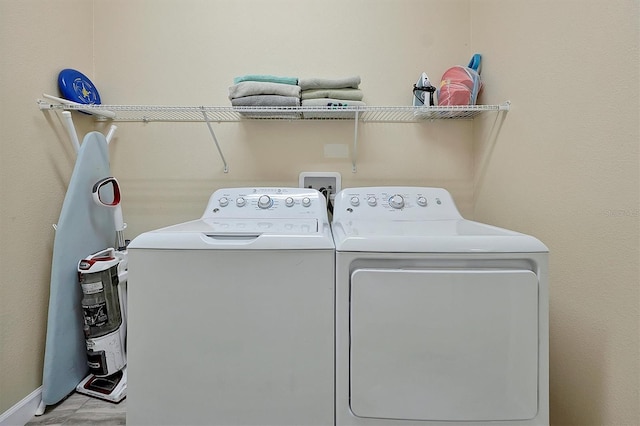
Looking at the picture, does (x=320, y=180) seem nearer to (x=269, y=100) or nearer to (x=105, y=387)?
(x=269, y=100)

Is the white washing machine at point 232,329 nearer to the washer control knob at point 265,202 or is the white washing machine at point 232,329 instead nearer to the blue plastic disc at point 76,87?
the washer control knob at point 265,202

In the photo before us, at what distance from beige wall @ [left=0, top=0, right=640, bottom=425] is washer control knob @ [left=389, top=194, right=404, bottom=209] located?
346 millimetres

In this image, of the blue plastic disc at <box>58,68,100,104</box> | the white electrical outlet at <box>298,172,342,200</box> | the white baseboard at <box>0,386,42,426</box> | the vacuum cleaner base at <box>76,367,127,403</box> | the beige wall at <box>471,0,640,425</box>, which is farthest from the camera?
the white electrical outlet at <box>298,172,342,200</box>

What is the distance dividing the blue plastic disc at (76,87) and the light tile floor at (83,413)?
138cm

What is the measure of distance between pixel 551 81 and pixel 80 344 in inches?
87.9

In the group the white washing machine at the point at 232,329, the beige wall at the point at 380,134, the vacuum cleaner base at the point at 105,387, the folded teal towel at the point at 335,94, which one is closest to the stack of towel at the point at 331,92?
the folded teal towel at the point at 335,94

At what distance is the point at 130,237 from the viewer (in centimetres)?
160

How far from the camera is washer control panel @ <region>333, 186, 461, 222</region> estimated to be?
1.23 metres

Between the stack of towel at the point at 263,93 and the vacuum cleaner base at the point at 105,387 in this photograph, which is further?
the stack of towel at the point at 263,93

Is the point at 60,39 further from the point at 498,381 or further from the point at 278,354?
the point at 498,381

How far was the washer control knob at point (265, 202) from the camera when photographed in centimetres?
126

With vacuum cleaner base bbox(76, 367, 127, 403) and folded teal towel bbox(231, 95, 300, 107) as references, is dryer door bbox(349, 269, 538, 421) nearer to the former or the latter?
folded teal towel bbox(231, 95, 300, 107)

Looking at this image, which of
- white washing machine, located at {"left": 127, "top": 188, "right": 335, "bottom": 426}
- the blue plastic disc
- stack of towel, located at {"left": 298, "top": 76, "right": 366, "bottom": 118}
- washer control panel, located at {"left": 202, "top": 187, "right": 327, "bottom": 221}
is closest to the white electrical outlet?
washer control panel, located at {"left": 202, "top": 187, "right": 327, "bottom": 221}

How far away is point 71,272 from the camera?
1225 millimetres
